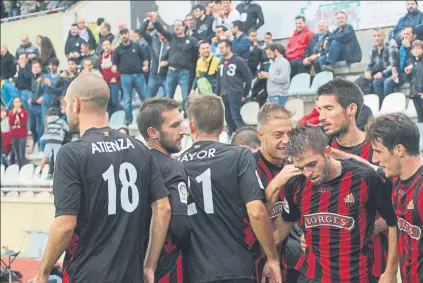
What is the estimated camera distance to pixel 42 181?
54.8 feet

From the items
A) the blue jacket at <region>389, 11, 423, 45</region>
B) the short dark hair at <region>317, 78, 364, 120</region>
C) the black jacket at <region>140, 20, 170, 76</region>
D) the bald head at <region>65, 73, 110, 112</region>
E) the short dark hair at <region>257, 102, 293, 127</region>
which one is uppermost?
the bald head at <region>65, 73, 110, 112</region>

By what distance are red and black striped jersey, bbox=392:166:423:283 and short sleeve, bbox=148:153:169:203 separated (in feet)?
4.71

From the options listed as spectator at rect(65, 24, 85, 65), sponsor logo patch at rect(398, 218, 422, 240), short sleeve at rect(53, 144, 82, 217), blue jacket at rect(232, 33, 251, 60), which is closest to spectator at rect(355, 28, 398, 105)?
blue jacket at rect(232, 33, 251, 60)

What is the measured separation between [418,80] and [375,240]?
21.8ft

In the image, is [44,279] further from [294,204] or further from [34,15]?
[34,15]

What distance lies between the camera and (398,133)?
179 inches

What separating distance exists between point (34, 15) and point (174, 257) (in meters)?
21.1

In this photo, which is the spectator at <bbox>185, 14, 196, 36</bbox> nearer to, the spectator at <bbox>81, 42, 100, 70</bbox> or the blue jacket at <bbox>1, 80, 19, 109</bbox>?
the spectator at <bbox>81, 42, 100, 70</bbox>

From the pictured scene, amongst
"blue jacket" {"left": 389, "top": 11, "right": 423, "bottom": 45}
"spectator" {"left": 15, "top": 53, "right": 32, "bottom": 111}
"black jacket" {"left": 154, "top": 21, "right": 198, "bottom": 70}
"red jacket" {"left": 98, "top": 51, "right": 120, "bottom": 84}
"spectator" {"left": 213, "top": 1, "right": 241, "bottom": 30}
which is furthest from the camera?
"spectator" {"left": 15, "top": 53, "right": 32, "bottom": 111}

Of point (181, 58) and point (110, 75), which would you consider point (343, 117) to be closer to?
point (181, 58)

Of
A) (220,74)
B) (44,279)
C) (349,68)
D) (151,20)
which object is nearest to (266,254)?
(44,279)

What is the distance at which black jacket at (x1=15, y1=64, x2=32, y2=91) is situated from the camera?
18730 mm

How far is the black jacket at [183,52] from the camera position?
14.8m

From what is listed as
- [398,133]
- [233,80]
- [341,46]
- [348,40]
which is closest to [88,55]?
[233,80]
